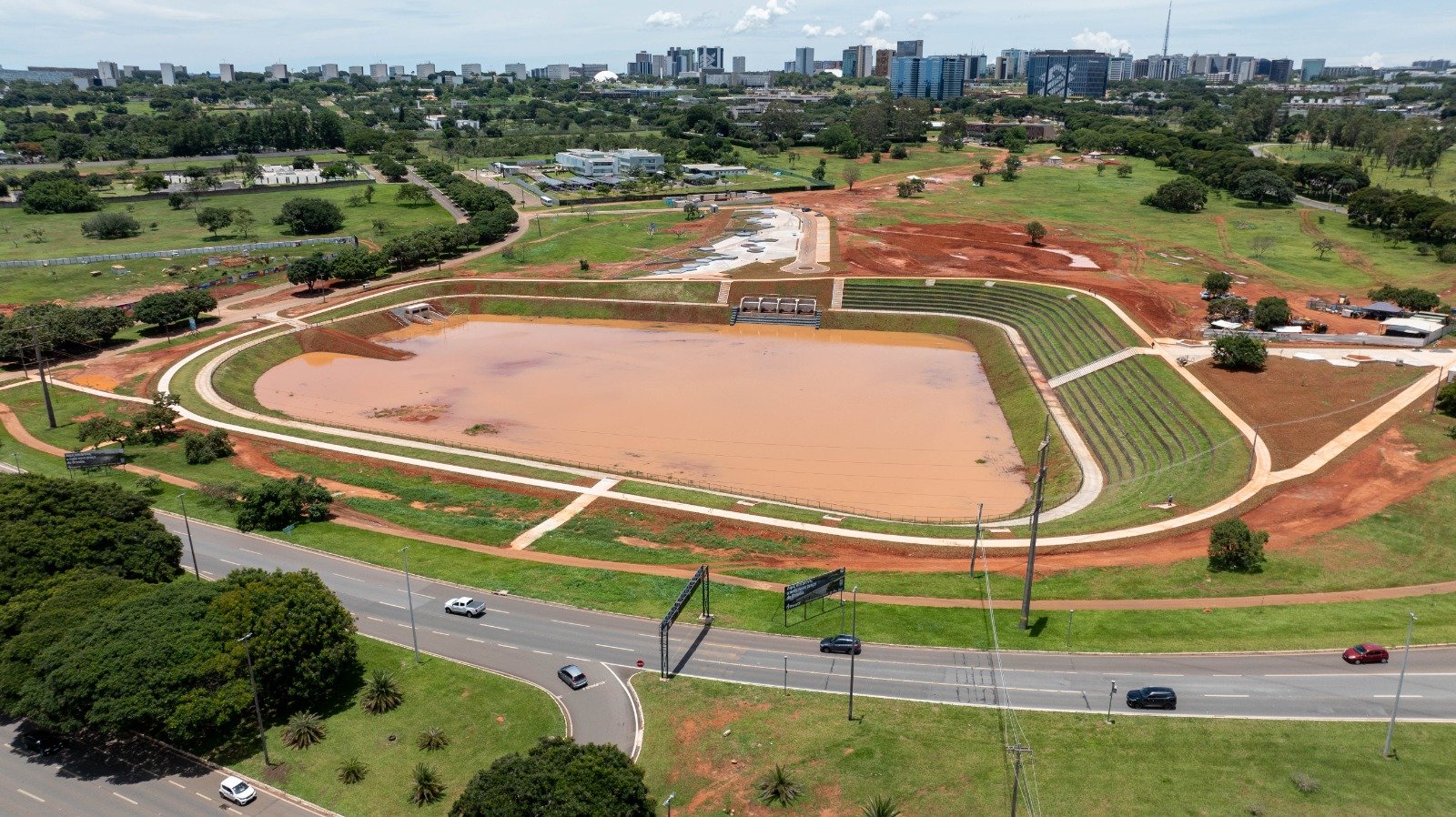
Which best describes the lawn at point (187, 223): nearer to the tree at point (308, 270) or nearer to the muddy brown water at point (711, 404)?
the tree at point (308, 270)

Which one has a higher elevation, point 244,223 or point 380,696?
point 244,223

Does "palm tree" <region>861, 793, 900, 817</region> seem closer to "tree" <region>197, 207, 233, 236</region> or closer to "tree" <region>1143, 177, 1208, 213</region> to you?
"tree" <region>197, 207, 233, 236</region>

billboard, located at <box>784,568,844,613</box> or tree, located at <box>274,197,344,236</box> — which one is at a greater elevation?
tree, located at <box>274,197,344,236</box>

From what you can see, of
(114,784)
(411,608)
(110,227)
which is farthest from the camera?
(110,227)

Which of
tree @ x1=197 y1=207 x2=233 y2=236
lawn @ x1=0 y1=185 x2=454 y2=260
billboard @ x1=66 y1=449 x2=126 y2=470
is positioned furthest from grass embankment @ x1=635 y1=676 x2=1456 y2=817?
tree @ x1=197 y1=207 x2=233 y2=236

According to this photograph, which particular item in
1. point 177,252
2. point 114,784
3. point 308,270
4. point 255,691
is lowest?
point 114,784

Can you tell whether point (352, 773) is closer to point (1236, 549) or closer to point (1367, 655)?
point (1367, 655)

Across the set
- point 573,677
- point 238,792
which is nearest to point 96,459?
point 238,792

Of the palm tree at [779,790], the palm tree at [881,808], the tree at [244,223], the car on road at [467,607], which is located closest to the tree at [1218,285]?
the palm tree at [881,808]
